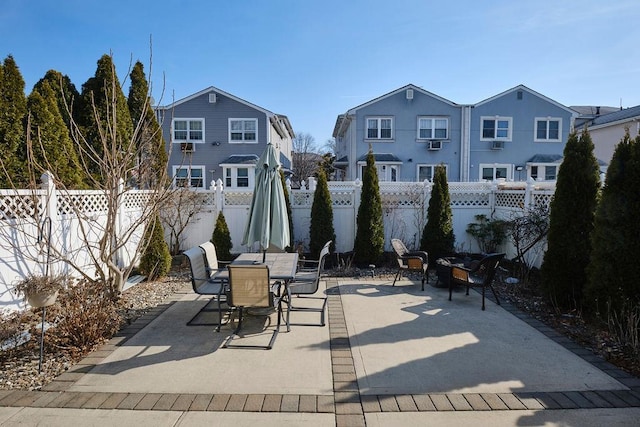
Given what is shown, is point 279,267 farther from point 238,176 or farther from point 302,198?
point 238,176

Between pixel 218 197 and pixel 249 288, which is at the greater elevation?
pixel 218 197

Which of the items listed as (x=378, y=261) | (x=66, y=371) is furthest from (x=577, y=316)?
(x=66, y=371)

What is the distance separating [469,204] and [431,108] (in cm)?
1247

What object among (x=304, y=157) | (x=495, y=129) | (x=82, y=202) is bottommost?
(x=82, y=202)

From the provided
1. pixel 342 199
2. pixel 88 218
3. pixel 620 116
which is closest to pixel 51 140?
pixel 88 218

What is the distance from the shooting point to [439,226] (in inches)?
337

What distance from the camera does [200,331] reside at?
15.3 feet

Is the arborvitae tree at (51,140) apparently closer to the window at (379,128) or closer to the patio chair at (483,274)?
the patio chair at (483,274)

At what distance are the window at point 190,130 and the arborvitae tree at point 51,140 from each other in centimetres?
1363

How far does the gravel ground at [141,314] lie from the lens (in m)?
3.46

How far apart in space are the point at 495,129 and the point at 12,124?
21.1m

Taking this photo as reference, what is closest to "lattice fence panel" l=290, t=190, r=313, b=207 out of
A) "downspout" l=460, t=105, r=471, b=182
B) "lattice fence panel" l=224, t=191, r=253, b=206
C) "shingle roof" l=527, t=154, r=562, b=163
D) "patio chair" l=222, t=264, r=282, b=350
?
"lattice fence panel" l=224, t=191, r=253, b=206

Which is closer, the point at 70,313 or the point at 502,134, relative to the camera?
the point at 70,313

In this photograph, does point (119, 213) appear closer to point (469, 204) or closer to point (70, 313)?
point (70, 313)
